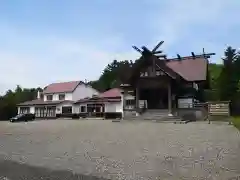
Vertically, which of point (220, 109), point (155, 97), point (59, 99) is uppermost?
point (59, 99)

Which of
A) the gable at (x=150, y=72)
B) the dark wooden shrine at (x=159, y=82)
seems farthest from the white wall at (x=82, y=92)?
the gable at (x=150, y=72)

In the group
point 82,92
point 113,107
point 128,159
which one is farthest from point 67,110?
point 128,159

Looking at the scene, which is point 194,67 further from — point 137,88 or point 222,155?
point 222,155

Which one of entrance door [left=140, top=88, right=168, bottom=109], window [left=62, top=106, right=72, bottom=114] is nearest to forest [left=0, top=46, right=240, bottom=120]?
entrance door [left=140, top=88, right=168, bottom=109]

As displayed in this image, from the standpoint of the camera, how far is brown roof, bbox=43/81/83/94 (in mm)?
56787

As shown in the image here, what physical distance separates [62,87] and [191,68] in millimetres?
30386

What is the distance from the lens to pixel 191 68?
35.4 m

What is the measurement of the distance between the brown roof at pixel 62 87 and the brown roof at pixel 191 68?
925 inches

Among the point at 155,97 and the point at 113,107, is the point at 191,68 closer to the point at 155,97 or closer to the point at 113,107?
the point at 155,97

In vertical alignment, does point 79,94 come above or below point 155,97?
above

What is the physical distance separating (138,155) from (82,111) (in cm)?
4255

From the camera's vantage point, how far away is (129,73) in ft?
105

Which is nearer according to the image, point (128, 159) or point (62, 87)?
point (128, 159)

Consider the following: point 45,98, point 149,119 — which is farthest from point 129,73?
point 45,98
